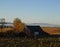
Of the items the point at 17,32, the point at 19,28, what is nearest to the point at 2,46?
the point at 17,32

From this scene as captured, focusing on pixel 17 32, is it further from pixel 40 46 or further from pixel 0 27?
pixel 40 46

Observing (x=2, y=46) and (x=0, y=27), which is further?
(x=0, y=27)

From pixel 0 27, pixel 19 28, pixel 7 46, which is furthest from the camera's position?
pixel 0 27

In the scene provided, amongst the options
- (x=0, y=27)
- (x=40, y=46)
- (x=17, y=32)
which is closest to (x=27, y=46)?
(x=40, y=46)

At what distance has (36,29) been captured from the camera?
52031 millimetres

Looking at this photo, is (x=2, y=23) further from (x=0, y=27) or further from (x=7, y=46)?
(x=7, y=46)

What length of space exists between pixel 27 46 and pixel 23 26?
31.0 metres

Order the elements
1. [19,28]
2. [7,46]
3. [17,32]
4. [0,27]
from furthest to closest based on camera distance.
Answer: [0,27] → [19,28] → [17,32] → [7,46]

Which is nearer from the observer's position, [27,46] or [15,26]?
[27,46]

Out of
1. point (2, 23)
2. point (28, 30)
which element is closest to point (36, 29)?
point (28, 30)

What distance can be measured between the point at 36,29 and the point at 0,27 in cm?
896

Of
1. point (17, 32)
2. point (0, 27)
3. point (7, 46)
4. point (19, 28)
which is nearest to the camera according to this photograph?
point (7, 46)

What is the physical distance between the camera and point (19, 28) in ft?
170

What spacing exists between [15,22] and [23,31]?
5.62m
